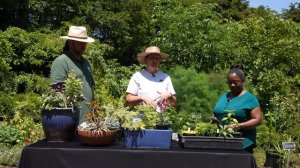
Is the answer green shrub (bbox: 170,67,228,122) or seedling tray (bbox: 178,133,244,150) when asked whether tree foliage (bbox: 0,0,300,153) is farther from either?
seedling tray (bbox: 178,133,244,150)

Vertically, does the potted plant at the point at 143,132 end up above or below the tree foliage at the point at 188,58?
below

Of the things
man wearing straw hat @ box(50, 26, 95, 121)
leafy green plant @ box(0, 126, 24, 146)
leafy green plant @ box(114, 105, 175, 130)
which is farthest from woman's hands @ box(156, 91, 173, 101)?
leafy green plant @ box(0, 126, 24, 146)

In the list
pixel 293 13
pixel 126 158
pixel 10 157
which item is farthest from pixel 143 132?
pixel 293 13

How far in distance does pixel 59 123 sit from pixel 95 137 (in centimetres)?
30

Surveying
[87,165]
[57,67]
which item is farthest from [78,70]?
[87,165]

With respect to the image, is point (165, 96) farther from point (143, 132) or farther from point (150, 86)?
point (143, 132)

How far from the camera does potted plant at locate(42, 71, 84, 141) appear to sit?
11.2 feet

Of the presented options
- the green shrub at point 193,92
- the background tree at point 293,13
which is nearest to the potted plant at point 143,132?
the green shrub at point 193,92

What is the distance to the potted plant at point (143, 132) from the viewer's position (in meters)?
3.30

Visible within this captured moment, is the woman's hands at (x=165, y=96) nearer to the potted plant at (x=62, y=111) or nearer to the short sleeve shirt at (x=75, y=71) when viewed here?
the short sleeve shirt at (x=75, y=71)

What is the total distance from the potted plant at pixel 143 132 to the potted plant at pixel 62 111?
0.36m

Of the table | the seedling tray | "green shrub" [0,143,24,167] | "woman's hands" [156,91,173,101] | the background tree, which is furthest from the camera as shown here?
the background tree

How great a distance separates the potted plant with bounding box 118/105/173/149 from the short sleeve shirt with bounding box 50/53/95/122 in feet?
2.26

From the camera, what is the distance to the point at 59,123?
3416 millimetres
